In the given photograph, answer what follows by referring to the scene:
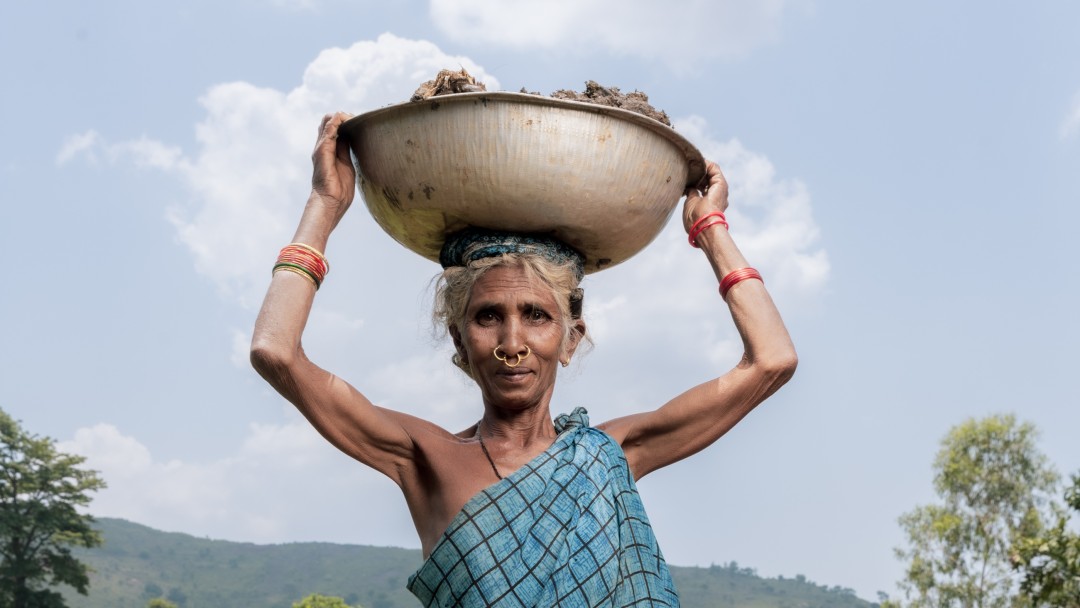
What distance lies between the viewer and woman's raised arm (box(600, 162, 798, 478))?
3816mm

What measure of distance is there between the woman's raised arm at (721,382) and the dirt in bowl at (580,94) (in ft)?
1.73

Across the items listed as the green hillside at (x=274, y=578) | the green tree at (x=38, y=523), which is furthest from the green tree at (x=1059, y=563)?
the green hillside at (x=274, y=578)

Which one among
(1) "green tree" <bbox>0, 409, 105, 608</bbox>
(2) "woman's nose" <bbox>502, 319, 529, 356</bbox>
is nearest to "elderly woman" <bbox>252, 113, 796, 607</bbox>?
(2) "woman's nose" <bbox>502, 319, 529, 356</bbox>

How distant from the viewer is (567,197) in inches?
137

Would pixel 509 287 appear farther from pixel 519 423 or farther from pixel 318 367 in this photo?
pixel 318 367

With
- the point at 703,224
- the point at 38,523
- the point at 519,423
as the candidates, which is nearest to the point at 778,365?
the point at 703,224

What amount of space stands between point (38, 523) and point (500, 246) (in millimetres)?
41270

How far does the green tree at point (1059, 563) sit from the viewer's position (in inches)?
464

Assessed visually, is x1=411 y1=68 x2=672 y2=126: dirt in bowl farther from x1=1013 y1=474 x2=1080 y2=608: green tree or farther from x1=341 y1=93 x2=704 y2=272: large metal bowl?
x1=1013 y1=474 x2=1080 y2=608: green tree

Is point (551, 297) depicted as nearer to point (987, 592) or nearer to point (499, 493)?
point (499, 493)

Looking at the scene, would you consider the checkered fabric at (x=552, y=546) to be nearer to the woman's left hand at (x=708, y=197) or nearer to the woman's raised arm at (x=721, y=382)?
the woman's raised arm at (x=721, y=382)

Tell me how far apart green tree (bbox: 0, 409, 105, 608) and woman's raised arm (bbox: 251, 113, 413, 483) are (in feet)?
131

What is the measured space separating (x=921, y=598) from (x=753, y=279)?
26670 mm

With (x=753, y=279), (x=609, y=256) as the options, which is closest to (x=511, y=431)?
(x=609, y=256)
